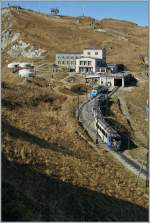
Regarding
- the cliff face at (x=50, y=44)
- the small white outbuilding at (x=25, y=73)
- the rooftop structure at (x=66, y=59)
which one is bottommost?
the small white outbuilding at (x=25, y=73)

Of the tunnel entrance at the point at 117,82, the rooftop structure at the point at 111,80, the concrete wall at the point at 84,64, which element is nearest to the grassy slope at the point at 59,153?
the rooftop structure at the point at 111,80

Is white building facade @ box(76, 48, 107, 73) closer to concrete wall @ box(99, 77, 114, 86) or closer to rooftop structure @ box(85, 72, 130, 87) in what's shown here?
rooftop structure @ box(85, 72, 130, 87)

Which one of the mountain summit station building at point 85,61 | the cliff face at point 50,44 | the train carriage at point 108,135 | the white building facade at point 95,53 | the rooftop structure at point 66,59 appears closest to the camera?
the train carriage at point 108,135

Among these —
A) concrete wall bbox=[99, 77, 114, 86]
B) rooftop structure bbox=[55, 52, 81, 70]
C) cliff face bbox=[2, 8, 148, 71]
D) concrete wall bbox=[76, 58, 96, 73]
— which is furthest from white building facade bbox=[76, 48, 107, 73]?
cliff face bbox=[2, 8, 148, 71]

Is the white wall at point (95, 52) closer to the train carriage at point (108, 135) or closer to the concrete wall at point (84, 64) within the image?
the concrete wall at point (84, 64)

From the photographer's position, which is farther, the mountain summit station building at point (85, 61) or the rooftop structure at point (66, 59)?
the rooftop structure at point (66, 59)

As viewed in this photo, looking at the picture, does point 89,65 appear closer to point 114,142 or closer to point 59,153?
point 114,142

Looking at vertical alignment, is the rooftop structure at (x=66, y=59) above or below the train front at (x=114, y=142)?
above

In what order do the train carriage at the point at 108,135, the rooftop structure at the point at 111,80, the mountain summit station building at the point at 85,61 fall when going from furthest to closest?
the mountain summit station building at the point at 85,61, the rooftop structure at the point at 111,80, the train carriage at the point at 108,135

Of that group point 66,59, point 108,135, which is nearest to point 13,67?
point 66,59
